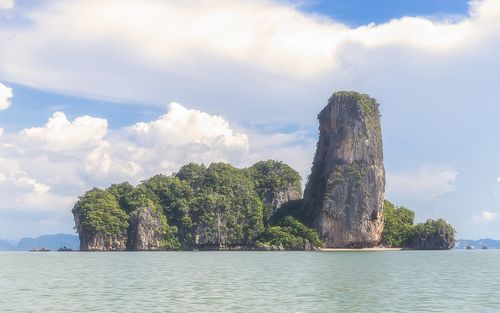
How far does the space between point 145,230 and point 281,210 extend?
129 ft

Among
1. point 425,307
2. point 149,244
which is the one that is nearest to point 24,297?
point 425,307

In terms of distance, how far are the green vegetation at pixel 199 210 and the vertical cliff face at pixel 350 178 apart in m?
8.38

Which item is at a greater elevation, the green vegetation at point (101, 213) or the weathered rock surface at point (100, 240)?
the green vegetation at point (101, 213)

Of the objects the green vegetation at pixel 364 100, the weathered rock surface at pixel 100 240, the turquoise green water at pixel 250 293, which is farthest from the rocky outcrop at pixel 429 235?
the turquoise green water at pixel 250 293

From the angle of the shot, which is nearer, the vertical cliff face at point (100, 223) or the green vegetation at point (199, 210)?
the vertical cliff face at point (100, 223)

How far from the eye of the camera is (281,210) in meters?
176

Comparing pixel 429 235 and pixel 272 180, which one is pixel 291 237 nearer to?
pixel 272 180

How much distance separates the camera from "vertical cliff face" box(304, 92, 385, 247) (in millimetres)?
160625

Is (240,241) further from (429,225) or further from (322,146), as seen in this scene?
(429,225)

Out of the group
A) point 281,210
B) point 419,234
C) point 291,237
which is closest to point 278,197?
point 281,210

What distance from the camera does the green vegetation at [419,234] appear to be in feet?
538

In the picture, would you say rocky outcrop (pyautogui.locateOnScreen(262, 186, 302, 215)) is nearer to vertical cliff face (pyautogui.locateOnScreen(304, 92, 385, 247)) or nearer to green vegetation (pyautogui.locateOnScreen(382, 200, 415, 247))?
vertical cliff face (pyautogui.locateOnScreen(304, 92, 385, 247))

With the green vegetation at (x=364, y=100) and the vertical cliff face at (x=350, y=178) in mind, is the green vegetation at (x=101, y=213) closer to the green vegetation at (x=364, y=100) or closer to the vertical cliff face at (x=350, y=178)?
the vertical cliff face at (x=350, y=178)

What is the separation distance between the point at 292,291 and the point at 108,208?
401ft
